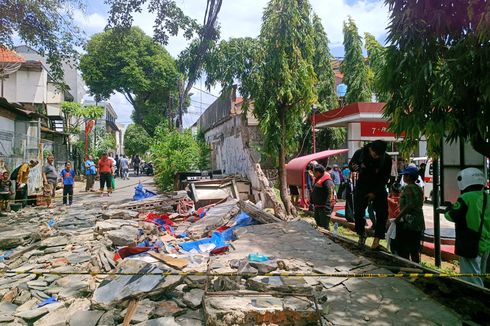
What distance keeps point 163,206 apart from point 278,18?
6.53 meters

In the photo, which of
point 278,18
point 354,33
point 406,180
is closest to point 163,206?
point 278,18

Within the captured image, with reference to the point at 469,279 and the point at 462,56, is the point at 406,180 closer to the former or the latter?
the point at 469,279

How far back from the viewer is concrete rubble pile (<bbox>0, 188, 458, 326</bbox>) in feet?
12.3

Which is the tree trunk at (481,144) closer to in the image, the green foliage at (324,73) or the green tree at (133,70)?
the green foliage at (324,73)

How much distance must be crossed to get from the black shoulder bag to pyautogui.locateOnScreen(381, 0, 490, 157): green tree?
0.88 metres

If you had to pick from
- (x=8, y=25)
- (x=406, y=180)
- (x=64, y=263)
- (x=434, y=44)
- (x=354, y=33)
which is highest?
(x=354, y=33)

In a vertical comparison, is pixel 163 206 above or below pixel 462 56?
below

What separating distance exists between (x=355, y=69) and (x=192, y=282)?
69.4 feet

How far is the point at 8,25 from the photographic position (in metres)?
10.7

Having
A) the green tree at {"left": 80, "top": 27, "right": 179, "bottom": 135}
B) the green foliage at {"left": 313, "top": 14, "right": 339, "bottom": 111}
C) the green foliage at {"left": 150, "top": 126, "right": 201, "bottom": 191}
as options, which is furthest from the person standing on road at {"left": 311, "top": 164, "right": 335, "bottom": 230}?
the green tree at {"left": 80, "top": 27, "right": 179, "bottom": 135}

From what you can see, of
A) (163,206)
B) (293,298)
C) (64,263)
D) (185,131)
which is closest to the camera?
(293,298)

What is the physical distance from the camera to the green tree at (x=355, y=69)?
23.0 m

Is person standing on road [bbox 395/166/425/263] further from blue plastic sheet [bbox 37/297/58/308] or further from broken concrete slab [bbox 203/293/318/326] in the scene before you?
blue plastic sheet [bbox 37/297/58/308]

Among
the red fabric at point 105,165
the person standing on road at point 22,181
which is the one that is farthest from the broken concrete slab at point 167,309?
the red fabric at point 105,165
